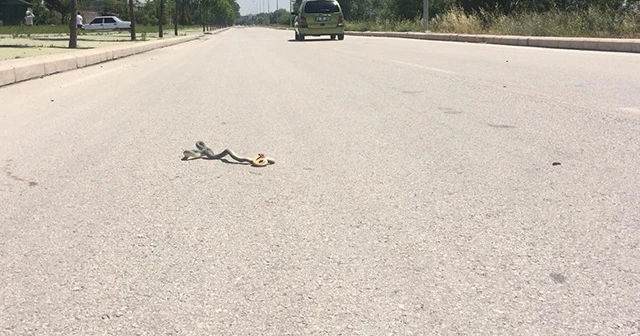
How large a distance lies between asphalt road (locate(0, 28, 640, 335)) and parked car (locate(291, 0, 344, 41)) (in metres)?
24.1

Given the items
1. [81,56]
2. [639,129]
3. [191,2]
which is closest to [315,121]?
[639,129]

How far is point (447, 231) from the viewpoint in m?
3.27

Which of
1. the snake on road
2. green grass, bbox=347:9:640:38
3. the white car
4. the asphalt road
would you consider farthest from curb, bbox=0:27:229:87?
the white car

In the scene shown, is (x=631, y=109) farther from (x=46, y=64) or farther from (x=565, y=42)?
(x=565, y=42)

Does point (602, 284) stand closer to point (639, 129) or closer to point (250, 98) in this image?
point (639, 129)

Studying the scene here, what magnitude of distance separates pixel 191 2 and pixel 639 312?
378ft

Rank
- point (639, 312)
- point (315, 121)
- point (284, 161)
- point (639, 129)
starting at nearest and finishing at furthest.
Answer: point (639, 312) < point (284, 161) < point (639, 129) < point (315, 121)

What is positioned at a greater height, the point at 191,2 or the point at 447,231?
the point at 191,2

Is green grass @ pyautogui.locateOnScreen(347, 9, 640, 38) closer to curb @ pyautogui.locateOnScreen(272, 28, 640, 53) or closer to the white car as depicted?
curb @ pyautogui.locateOnScreen(272, 28, 640, 53)

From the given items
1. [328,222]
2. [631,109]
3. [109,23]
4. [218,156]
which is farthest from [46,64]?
[109,23]

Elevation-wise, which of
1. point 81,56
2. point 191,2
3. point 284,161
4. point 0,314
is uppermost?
point 191,2

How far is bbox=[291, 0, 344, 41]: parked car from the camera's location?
30.5 metres

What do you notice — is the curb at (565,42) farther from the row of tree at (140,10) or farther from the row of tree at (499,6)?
the row of tree at (140,10)

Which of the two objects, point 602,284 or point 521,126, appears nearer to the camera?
point 602,284
